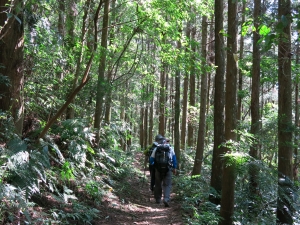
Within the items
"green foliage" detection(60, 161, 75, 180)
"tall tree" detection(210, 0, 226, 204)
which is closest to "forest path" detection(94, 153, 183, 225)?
"green foliage" detection(60, 161, 75, 180)

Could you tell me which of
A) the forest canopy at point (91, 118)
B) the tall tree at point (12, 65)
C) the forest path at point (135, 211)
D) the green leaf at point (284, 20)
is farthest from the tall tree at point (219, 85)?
the green leaf at point (284, 20)

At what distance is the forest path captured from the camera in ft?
21.2

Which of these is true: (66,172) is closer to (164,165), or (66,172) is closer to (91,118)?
(164,165)

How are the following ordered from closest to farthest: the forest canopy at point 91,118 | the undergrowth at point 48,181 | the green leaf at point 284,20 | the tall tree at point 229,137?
the green leaf at point 284,20
the undergrowth at point 48,181
the forest canopy at point 91,118
the tall tree at point 229,137

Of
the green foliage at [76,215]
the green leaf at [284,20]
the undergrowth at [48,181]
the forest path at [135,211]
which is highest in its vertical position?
the green leaf at [284,20]

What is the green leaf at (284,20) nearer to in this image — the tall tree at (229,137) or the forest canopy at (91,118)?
the forest canopy at (91,118)

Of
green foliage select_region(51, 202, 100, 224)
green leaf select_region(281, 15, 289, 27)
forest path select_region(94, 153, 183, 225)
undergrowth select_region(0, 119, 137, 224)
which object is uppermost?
green leaf select_region(281, 15, 289, 27)

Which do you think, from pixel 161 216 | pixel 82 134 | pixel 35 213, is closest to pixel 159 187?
pixel 161 216

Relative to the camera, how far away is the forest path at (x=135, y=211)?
21.2 ft

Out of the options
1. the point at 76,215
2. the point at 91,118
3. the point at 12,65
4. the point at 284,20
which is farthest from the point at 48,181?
the point at 284,20

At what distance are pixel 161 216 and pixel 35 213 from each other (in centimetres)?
377

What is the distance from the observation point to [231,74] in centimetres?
641

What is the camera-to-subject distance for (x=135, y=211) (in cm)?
760

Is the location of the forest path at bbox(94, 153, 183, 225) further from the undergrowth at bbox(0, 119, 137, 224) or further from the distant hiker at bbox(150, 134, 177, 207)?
the distant hiker at bbox(150, 134, 177, 207)
